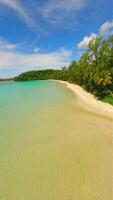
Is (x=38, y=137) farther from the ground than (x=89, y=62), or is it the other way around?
(x=89, y=62)

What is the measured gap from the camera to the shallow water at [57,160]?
5605 mm

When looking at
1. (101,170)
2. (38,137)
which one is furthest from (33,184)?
(38,137)

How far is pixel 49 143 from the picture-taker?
30.7 feet

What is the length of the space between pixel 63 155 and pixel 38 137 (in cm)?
261

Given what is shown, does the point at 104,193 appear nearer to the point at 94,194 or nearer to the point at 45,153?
the point at 94,194

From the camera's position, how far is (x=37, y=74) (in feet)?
417

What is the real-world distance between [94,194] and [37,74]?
124088 mm

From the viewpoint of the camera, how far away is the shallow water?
561 cm

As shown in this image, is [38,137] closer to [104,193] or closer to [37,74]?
[104,193]

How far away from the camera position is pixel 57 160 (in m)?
7.57

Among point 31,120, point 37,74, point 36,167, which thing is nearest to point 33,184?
point 36,167

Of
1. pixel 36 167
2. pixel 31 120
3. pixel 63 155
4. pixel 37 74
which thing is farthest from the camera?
pixel 37 74

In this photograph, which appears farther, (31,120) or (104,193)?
(31,120)

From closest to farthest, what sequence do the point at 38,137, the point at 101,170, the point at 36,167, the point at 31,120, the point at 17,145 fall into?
the point at 101,170 → the point at 36,167 → the point at 17,145 → the point at 38,137 → the point at 31,120
